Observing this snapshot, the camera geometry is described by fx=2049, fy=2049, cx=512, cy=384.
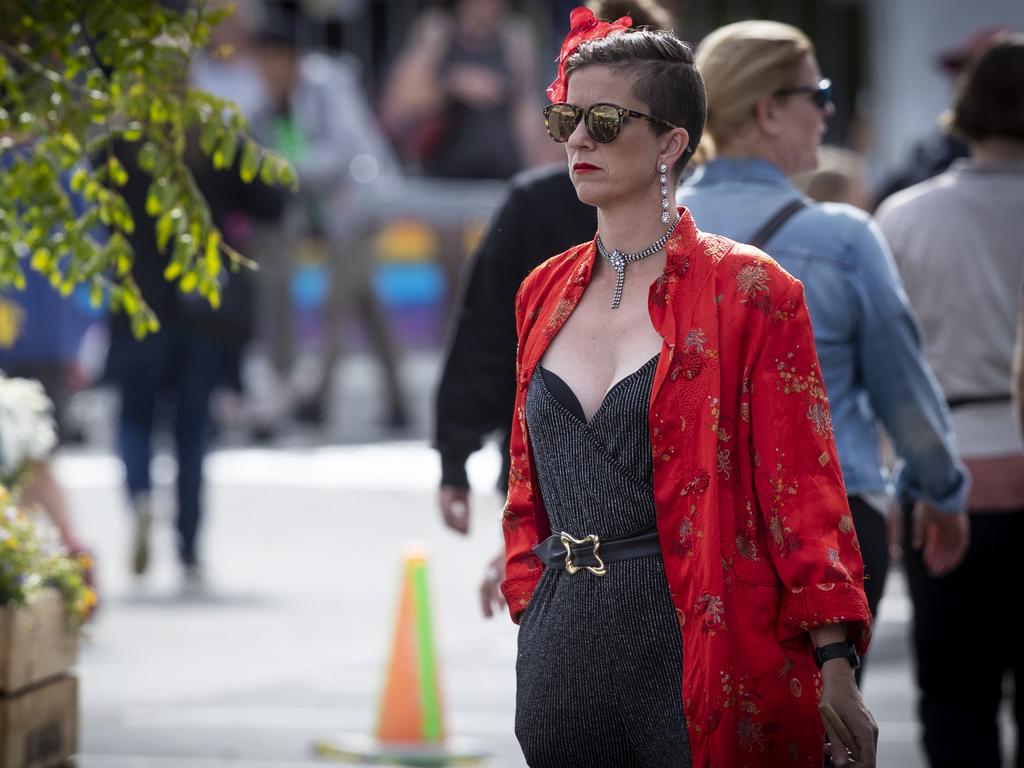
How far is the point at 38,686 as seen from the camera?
17.8ft

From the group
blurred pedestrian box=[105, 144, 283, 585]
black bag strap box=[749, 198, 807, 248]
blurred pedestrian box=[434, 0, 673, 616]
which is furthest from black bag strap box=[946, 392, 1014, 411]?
blurred pedestrian box=[105, 144, 283, 585]

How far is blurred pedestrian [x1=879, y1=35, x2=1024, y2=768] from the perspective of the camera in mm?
5562

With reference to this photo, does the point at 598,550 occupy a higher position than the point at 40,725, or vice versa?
the point at 598,550

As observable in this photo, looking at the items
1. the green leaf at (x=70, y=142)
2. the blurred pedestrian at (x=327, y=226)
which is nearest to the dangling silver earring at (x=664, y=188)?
the green leaf at (x=70, y=142)

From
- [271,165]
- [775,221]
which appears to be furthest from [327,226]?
[775,221]

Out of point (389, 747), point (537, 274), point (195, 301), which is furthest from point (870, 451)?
point (195, 301)

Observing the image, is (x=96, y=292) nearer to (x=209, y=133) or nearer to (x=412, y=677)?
(x=209, y=133)

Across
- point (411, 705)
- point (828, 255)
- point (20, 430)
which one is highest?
point (828, 255)

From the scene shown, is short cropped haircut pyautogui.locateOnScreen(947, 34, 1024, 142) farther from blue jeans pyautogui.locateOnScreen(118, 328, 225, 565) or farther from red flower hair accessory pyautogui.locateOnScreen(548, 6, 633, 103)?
blue jeans pyautogui.locateOnScreen(118, 328, 225, 565)

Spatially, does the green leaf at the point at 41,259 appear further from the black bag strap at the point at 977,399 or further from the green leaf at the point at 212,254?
the black bag strap at the point at 977,399

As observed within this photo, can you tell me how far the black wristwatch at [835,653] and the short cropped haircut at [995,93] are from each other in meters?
2.76

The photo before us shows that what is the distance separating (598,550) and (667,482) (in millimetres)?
190

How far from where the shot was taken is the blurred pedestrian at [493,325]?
17.1ft

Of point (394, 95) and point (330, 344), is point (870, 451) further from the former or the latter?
point (394, 95)
